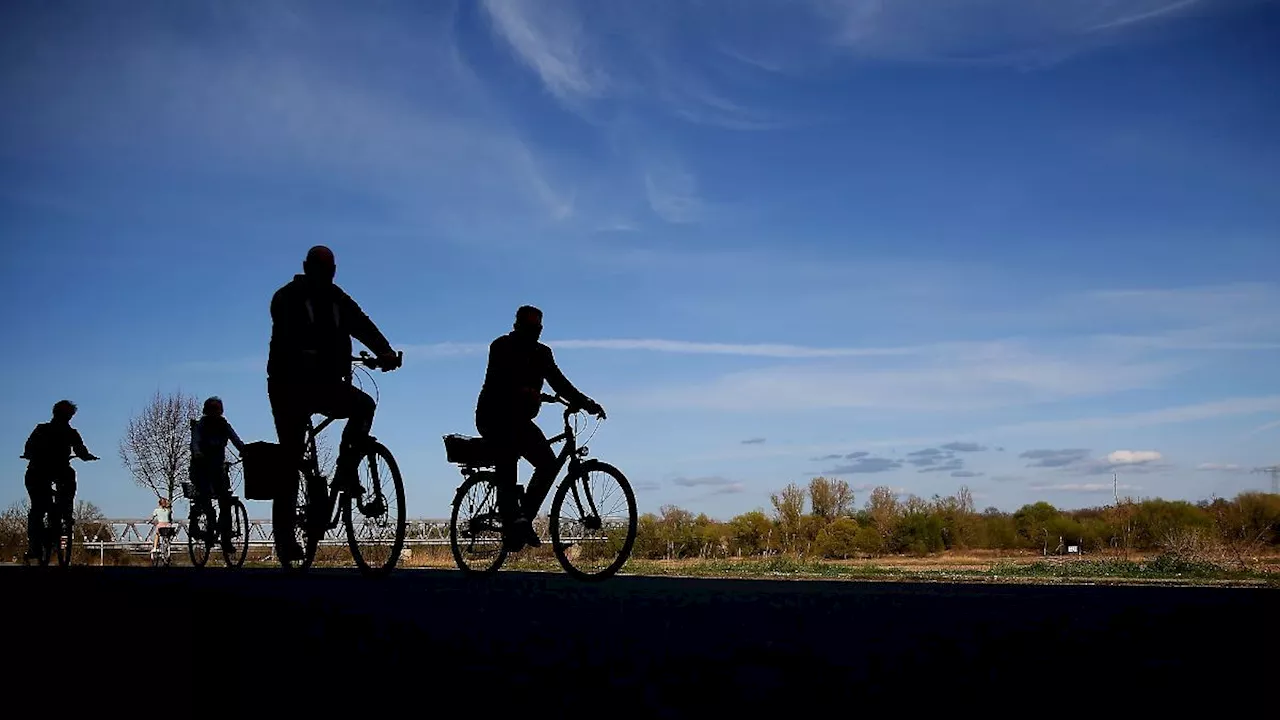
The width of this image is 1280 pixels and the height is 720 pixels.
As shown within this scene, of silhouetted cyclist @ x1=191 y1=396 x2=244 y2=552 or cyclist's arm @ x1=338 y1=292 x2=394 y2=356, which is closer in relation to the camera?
cyclist's arm @ x1=338 y1=292 x2=394 y2=356

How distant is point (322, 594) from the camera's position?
21.2 ft

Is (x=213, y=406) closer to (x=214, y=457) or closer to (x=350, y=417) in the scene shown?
(x=214, y=457)

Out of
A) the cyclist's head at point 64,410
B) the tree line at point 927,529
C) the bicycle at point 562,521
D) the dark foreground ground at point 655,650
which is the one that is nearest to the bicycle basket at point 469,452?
the bicycle at point 562,521

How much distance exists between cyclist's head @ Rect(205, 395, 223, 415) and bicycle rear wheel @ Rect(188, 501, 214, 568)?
1154mm

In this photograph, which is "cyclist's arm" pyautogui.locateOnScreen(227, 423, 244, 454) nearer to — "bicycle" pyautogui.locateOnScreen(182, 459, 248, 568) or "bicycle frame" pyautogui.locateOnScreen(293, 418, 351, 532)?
"bicycle" pyautogui.locateOnScreen(182, 459, 248, 568)

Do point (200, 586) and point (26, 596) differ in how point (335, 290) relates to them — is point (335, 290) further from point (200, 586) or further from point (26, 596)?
point (26, 596)

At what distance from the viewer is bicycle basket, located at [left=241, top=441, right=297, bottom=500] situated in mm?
9344

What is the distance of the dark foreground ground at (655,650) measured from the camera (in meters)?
3.12

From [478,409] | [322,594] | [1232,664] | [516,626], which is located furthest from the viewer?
[478,409]

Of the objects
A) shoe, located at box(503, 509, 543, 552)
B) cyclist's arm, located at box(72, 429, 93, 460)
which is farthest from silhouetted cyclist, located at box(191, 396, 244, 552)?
shoe, located at box(503, 509, 543, 552)

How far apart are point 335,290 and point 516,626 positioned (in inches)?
199

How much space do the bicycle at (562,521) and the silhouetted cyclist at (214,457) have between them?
5.34 metres

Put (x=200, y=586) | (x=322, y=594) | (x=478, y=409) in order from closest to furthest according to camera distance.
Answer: (x=322, y=594)
(x=200, y=586)
(x=478, y=409)

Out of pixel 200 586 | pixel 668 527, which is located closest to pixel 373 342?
pixel 200 586
